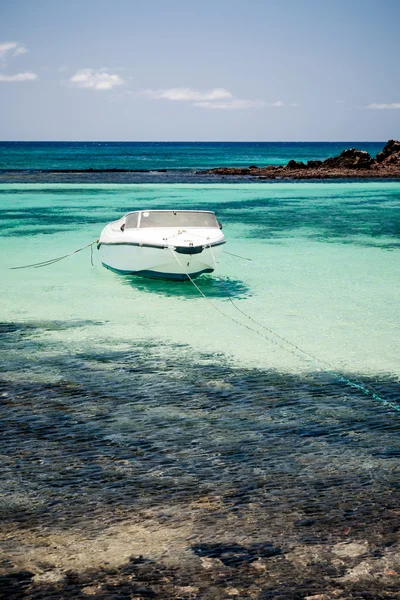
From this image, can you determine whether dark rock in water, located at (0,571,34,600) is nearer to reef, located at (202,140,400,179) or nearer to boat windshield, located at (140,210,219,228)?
boat windshield, located at (140,210,219,228)

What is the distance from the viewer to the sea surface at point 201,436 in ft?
15.3

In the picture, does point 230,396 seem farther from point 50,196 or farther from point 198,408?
point 50,196

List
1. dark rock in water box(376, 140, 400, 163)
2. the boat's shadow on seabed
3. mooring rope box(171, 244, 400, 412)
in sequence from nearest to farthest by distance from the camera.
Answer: mooring rope box(171, 244, 400, 412) → the boat's shadow on seabed → dark rock in water box(376, 140, 400, 163)

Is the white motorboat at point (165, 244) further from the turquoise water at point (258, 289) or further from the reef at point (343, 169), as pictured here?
the reef at point (343, 169)

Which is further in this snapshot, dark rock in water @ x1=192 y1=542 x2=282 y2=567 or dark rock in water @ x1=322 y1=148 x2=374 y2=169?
dark rock in water @ x1=322 y1=148 x2=374 y2=169

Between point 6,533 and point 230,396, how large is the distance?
11.1ft

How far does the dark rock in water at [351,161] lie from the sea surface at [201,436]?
4672 cm

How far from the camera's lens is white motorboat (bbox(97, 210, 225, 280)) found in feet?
43.7

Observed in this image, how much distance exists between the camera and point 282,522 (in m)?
5.18

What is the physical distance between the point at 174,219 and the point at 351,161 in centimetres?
4920

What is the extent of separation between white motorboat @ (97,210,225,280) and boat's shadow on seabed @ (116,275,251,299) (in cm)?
23

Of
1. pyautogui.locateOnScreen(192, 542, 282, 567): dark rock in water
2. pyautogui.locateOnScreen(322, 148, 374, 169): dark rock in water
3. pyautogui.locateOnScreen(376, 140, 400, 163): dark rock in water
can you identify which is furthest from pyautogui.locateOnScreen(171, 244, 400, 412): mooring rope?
pyautogui.locateOnScreen(376, 140, 400, 163): dark rock in water

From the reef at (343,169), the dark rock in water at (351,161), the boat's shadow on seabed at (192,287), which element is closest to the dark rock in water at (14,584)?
the boat's shadow on seabed at (192,287)

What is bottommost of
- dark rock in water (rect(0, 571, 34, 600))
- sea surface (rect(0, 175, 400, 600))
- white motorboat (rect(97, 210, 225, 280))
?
dark rock in water (rect(0, 571, 34, 600))
